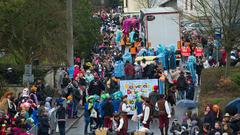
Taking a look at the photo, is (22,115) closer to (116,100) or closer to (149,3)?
(116,100)

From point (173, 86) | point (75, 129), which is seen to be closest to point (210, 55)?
point (173, 86)

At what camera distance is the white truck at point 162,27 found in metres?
43.8

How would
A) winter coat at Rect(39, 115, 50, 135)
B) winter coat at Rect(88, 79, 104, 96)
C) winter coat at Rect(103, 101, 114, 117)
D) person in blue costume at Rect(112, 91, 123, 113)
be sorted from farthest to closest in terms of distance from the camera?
1. winter coat at Rect(88, 79, 104, 96)
2. person in blue costume at Rect(112, 91, 123, 113)
3. winter coat at Rect(103, 101, 114, 117)
4. winter coat at Rect(39, 115, 50, 135)

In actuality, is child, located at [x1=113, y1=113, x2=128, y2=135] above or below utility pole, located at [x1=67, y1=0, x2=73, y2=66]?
below

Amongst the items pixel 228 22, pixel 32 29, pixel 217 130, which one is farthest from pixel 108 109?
pixel 32 29

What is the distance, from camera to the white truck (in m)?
43.8

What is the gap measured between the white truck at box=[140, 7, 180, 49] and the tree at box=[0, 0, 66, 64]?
733cm

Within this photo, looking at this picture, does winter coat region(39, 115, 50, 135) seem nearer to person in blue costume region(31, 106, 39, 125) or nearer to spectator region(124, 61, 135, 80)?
person in blue costume region(31, 106, 39, 125)

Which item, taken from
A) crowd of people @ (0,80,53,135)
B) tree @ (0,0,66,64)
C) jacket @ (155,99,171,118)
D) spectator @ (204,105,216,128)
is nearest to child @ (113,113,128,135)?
jacket @ (155,99,171,118)

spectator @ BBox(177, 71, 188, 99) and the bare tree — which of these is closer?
spectator @ BBox(177, 71, 188, 99)

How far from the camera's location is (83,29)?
47156 mm

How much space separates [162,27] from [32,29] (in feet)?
32.7

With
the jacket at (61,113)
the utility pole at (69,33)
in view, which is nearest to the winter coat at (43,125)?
the jacket at (61,113)

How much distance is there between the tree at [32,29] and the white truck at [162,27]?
24.1 feet
